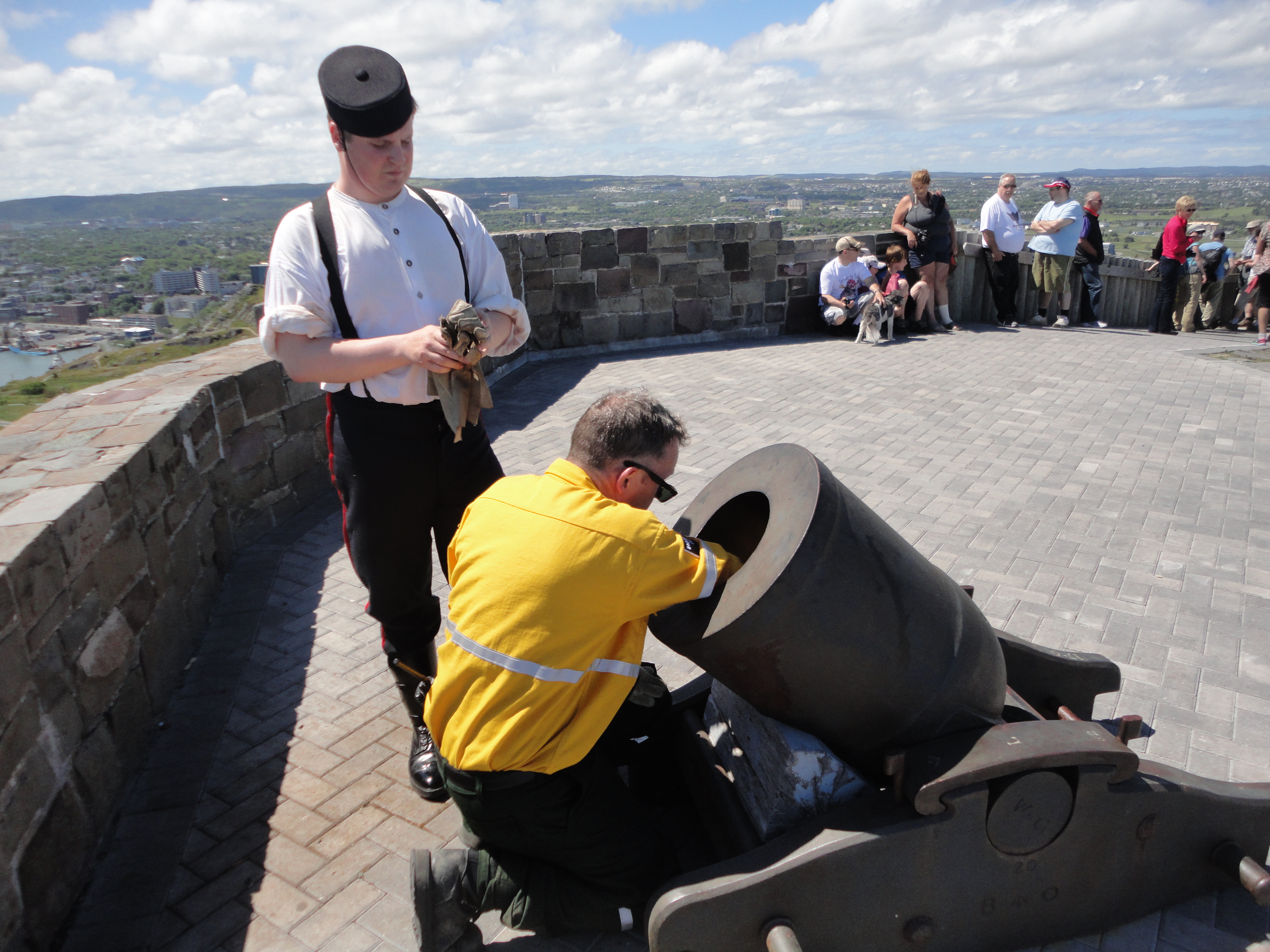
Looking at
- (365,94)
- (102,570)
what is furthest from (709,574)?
(102,570)

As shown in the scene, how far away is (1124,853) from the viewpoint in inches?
83.4

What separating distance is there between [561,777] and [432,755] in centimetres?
86

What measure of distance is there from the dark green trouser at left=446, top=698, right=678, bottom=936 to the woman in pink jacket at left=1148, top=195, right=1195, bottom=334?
11.1 meters

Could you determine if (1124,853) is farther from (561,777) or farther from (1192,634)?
(1192,634)

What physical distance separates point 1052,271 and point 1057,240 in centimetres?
45

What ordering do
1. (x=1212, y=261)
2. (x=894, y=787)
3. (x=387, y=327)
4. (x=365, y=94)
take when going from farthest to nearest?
(x=1212, y=261)
(x=387, y=327)
(x=365, y=94)
(x=894, y=787)

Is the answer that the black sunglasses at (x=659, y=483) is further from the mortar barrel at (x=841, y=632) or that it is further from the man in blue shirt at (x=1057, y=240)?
the man in blue shirt at (x=1057, y=240)

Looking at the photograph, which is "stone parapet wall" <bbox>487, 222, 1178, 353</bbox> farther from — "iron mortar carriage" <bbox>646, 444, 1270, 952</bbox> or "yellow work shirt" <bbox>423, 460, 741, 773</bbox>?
"iron mortar carriage" <bbox>646, 444, 1270, 952</bbox>

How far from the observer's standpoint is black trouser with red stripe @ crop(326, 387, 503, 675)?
101 inches

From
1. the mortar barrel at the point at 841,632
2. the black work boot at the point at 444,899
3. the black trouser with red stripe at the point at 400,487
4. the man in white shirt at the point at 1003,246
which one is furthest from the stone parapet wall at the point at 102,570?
the man in white shirt at the point at 1003,246

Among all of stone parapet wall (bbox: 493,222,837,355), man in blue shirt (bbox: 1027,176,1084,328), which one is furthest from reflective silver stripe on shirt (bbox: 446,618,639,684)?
man in blue shirt (bbox: 1027,176,1084,328)

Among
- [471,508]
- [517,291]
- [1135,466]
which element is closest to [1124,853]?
[471,508]

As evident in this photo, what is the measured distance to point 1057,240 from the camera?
10.6 m

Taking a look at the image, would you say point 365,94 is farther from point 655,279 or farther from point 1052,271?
point 1052,271
